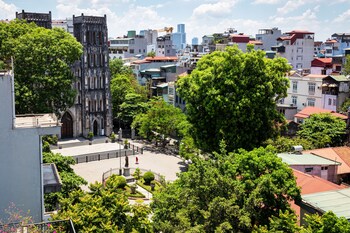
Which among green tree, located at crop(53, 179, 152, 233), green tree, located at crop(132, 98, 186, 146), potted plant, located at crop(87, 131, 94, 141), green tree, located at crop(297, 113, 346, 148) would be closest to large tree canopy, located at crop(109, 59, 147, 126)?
potted plant, located at crop(87, 131, 94, 141)

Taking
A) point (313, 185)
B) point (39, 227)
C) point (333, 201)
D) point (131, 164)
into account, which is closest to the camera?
point (39, 227)

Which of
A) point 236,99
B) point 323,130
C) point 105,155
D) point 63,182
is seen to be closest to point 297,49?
point 323,130

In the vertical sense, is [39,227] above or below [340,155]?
above

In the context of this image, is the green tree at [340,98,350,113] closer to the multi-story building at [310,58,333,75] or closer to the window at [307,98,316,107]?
the window at [307,98,316,107]

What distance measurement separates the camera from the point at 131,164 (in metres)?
44.0

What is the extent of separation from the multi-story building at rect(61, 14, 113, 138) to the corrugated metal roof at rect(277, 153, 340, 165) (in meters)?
33.2

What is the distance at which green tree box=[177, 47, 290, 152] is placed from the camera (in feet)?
105

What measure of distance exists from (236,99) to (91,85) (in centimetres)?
2960

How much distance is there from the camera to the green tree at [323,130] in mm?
40219

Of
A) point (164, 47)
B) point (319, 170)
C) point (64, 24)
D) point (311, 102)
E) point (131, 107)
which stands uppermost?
point (64, 24)

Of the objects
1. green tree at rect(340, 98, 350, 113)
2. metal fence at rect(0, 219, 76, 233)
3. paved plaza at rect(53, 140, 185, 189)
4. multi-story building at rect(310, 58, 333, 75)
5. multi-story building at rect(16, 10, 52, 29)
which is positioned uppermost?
multi-story building at rect(16, 10, 52, 29)

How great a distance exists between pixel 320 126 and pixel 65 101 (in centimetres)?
2487

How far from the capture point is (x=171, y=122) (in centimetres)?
4772

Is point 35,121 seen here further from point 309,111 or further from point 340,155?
point 309,111
